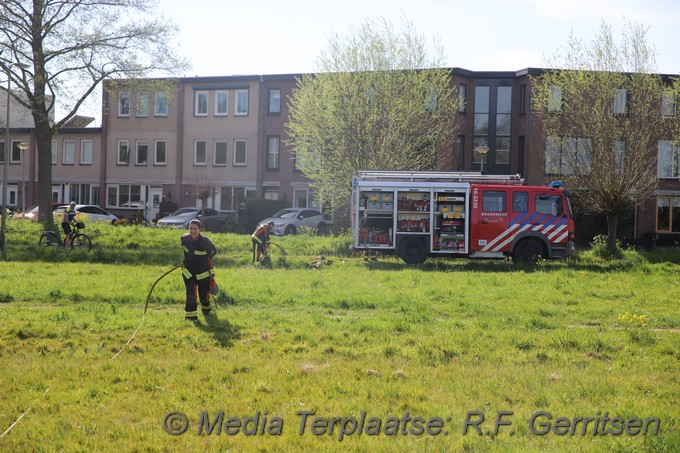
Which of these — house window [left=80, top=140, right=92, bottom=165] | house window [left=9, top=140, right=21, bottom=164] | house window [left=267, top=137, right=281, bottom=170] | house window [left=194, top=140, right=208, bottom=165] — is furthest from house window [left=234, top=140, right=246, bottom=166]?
house window [left=9, top=140, right=21, bottom=164]

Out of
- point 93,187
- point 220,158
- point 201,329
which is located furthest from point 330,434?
point 93,187

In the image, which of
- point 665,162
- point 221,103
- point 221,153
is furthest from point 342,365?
point 221,103

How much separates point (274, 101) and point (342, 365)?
39491mm

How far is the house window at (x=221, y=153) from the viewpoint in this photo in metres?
48.1

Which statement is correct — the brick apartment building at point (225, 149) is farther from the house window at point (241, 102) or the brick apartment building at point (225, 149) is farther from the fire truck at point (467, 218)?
the fire truck at point (467, 218)

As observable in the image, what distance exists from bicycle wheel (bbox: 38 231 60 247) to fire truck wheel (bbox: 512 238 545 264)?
15.6 metres

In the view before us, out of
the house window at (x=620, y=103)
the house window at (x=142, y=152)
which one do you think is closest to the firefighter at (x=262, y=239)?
the house window at (x=620, y=103)

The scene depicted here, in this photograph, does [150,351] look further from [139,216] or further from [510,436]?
[139,216]

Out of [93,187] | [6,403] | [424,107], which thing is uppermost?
[424,107]

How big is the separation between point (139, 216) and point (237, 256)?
61.5ft

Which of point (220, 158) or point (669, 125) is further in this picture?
point (220, 158)

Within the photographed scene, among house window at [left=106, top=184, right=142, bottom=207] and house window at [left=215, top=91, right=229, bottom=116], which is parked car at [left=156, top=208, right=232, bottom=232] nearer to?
house window at [left=215, top=91, right=229, bottom=116]

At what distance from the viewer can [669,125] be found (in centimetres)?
2867

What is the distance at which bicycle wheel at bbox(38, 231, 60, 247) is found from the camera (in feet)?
81.7
